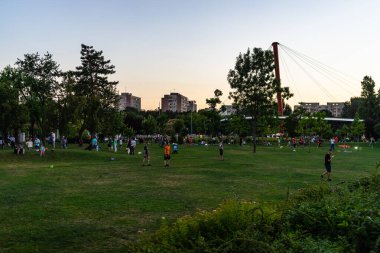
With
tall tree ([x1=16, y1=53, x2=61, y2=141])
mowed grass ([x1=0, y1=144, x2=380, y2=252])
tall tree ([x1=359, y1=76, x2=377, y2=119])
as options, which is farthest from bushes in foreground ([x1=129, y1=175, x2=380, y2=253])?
tall tree ([x1=359, y1=76, x2=377, y2=119])

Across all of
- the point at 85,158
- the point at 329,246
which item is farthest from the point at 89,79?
the point at 329,246

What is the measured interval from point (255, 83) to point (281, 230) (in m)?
42.6

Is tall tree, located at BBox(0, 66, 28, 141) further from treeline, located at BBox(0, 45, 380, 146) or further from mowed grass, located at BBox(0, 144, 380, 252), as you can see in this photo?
mowed grass, located at BBox(0, 144, 380, 252)

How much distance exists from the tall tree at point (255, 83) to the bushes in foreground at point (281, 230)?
4114 centimetres

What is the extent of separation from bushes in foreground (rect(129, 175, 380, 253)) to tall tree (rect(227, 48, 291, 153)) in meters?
41.1

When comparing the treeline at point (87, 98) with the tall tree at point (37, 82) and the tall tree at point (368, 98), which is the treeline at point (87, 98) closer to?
the tall tree at point (37, 82)

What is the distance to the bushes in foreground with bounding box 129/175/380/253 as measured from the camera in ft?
15.6

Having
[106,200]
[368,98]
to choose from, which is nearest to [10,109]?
[106,200]

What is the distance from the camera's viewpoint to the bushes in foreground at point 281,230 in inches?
187

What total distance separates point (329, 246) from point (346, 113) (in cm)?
16146

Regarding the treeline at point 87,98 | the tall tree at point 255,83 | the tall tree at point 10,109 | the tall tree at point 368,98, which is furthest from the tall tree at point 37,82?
the tall tree at point 368,98

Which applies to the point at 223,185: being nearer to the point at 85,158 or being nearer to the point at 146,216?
the point at 146,216

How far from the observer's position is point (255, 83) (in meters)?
47.2

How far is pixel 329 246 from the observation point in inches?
188
